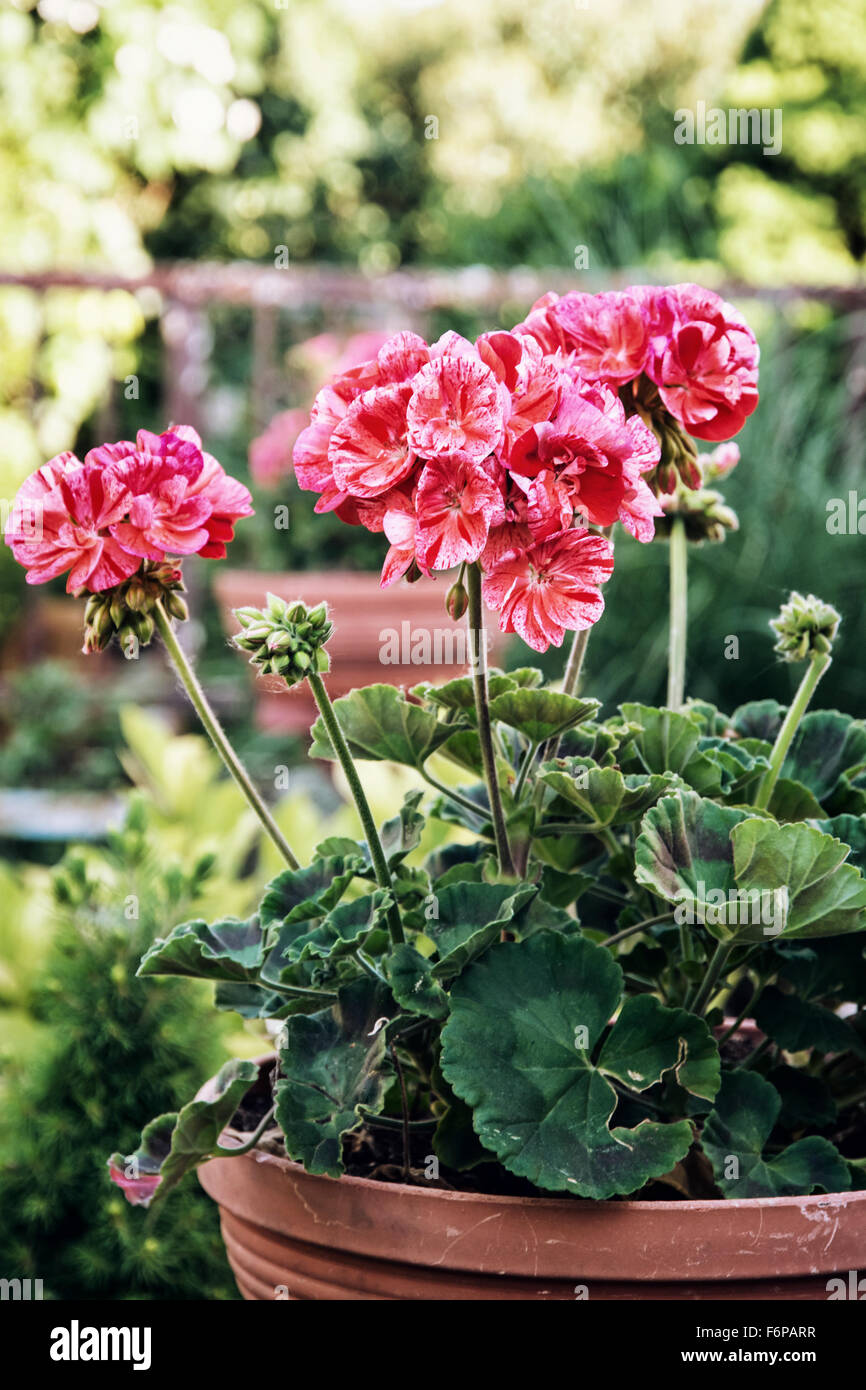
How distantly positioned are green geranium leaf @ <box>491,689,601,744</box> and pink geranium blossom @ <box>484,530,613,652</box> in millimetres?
64

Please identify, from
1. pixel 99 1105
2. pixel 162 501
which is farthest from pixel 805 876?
pixel 99 1105

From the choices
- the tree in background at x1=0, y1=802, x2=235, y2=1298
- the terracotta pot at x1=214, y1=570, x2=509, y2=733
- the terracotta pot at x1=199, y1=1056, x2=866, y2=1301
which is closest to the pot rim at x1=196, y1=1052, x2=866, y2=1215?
the terracotta pot at x1=199, y1=1056, x2=866, y2=1301

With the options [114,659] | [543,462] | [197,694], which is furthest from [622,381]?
[114,659]

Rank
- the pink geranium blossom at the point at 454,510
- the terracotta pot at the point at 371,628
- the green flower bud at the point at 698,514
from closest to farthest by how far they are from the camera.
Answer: the pink geranium blossom at the point at 454,510 < the green flower bud at the point at 698,514 < the terracotta pot at the point at 371,628

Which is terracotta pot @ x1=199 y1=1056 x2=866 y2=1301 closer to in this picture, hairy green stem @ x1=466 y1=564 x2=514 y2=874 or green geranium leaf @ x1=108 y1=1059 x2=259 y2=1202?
green geranium leaf @ x1=108 y1=1059 x2=259 y2=1202

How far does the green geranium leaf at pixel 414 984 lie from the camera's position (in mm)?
622

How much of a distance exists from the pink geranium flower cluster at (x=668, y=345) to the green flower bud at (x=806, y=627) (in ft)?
0.33

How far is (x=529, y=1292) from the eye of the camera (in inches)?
23.0

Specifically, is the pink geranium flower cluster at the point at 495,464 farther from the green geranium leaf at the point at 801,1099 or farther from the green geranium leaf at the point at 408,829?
the green geranium leaf at the point at 801,1099

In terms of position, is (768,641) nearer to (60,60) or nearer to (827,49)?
(60,60)

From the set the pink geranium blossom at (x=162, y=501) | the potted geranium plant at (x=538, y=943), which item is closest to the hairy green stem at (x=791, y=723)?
the potted geranium plant at (x=538, y=943)

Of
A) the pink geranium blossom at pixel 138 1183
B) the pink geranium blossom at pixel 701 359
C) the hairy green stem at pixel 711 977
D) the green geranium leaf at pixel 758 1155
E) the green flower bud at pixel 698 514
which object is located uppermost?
the pink geranium blossom at pixel 701 359

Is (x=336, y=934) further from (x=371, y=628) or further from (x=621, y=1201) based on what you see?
(x=371, y=628)

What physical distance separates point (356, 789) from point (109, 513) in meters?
0.17
